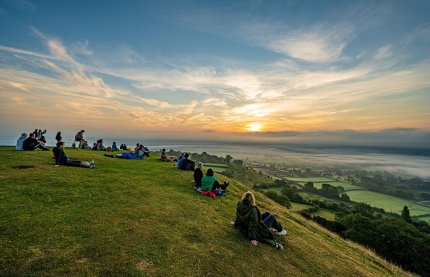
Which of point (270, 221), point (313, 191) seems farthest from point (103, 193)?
point (313, 191)

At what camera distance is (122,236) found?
6672mm

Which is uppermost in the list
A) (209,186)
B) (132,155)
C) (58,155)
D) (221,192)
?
(58,155)

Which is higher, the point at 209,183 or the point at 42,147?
the point at 42,147

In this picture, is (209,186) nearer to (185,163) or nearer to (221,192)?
(221,192)

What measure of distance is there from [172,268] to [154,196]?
5974mm

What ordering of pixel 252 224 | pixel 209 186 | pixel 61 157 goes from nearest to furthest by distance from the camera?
pixel 252 224
pixel 209 186
pixel 61 157

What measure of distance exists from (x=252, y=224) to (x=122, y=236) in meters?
4.91

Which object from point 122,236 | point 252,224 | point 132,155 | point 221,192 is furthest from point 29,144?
point 252,224

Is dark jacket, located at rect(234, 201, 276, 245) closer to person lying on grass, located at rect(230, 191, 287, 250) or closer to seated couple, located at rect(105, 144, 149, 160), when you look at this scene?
person lying on grass, located at rect(230, 191, 287, 250)

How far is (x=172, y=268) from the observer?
5.68 m

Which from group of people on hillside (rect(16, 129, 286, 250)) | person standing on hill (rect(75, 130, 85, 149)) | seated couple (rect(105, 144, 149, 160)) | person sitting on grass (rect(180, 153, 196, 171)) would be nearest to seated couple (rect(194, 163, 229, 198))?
group of people on hillside (rect(16, 129, 286, 250))

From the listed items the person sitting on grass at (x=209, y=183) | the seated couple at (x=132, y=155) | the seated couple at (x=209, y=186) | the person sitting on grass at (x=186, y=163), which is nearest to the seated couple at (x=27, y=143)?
the seated couple at (x=132, y=155)

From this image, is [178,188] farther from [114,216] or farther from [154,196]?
[114,216]

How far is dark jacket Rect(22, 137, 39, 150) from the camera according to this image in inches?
770
